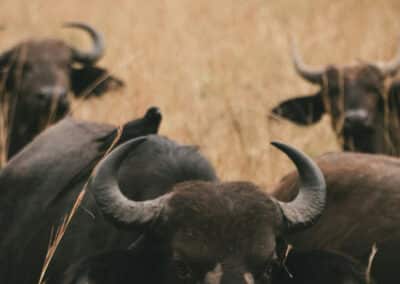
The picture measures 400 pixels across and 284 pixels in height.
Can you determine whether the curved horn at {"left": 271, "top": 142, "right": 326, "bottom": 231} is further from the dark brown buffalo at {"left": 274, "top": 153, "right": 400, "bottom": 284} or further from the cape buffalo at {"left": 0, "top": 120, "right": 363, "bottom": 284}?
the dark brown buffalo at {"left": 274, "top": 153, "right": 400, "bottom": 284}

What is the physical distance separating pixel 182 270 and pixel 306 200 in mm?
639

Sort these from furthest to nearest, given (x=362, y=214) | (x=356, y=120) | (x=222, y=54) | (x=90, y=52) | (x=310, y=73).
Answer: (x=222, y=54) → (x=90, y=52) → (x=310, y=73) → (x=356, y=120) → (x=362, y=214)

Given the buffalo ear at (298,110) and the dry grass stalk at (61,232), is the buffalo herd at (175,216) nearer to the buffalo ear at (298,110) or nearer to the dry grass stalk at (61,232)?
the dry grass stalk at (61,232)

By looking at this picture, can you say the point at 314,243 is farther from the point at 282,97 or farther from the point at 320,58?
the point at 320,58

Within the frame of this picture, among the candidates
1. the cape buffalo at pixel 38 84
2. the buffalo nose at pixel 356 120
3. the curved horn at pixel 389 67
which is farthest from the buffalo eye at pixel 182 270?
the curved horn at pixel 389 67

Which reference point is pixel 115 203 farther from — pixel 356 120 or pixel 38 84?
pixel 38 84

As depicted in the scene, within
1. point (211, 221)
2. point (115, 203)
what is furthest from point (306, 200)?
point (115, 203)

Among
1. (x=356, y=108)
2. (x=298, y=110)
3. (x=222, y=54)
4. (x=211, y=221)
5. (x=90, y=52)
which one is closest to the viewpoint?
(x=211, y=221)

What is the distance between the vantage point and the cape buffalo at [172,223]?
4184mm

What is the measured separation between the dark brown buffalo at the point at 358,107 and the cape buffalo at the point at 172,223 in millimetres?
3806

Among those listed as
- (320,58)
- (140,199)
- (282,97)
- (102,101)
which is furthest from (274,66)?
(140,199)

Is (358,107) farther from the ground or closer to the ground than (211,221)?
closer to the ground

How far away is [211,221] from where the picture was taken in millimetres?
4223

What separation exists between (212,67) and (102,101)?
1730mm
